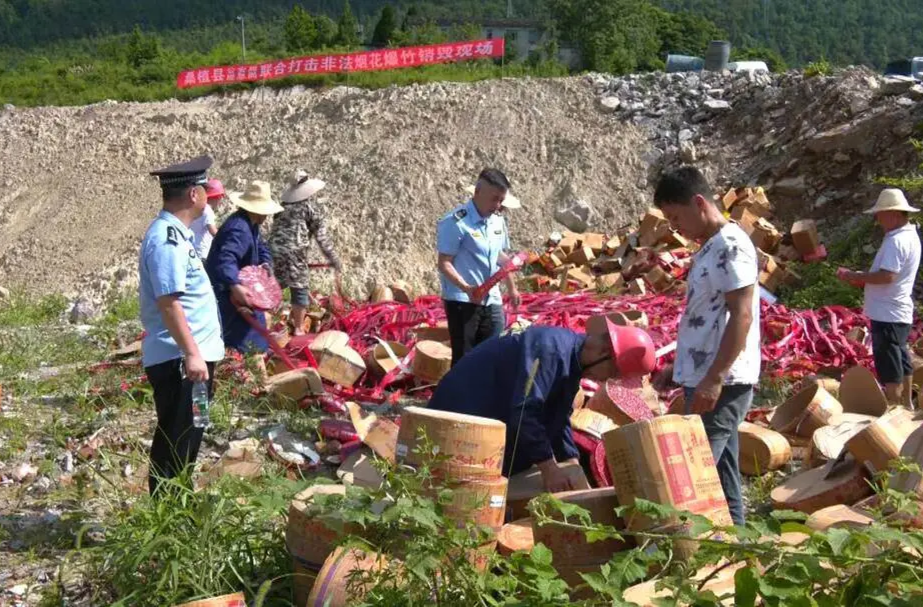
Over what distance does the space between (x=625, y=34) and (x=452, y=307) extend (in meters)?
42.2

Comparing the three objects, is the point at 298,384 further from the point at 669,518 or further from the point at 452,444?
the point at 669,518

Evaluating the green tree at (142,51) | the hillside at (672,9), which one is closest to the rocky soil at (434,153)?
the green tree at (142,51)

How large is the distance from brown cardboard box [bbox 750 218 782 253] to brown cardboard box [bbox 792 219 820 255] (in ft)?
0.94

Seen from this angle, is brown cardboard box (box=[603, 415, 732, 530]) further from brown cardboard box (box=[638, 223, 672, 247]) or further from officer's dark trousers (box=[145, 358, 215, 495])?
brown cardboard box (box=[638, 223, 672, 247])

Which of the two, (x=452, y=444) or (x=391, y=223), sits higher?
(x=452, y=444)

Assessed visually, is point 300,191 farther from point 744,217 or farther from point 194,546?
point 744,217

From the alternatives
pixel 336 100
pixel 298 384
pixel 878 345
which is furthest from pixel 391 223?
pixel 878 345

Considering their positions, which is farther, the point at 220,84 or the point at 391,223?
the point at 220,84

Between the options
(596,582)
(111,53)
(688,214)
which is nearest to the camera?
(596,582)

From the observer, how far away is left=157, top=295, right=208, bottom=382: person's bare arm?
14.1ft

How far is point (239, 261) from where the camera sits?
6133mm

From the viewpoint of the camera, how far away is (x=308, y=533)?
11.9 ft

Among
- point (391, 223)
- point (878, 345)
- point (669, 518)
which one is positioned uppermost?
point (669, 518)

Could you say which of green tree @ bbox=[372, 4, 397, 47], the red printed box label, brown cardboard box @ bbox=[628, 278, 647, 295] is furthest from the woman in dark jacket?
green tree @ bbox=[372, 4, 397, 47]
